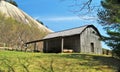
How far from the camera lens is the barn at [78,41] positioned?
159 feet

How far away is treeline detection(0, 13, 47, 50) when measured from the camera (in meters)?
85.1

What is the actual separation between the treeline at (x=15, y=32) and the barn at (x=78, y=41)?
103 feet

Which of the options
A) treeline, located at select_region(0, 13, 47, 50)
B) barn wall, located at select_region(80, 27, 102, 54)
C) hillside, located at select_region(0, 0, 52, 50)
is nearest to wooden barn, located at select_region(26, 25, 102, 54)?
barn wall, located at select_region(80, 27, 102, 54)

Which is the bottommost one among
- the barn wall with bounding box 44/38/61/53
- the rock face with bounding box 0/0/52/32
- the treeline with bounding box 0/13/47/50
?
the barn wall with bounding box 44/38/61/53

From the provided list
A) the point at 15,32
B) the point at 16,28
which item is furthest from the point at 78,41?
the point at 16,28

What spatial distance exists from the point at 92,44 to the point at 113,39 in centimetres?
1580

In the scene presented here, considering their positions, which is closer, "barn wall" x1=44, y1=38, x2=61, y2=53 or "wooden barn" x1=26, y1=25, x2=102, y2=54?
"wooden barn" x1=26, y1=25, x2=102, y2=54

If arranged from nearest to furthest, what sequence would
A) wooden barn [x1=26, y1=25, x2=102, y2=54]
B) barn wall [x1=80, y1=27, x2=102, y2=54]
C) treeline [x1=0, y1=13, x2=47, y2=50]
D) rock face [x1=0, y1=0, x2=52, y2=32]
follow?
wooden barn [x1=26, y1=25, x2=102, y2=54] < barn wall [x1=80, y1=27, x2=102, y2=54] < treeline [x1=0, y1=13, x2=47, y2=50] < rock face [x1=0, y1=0, x2=52, y2=32]

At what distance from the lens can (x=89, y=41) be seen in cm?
5084

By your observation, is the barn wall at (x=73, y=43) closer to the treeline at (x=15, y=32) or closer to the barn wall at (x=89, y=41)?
the barn wall at (x=89, y=41)

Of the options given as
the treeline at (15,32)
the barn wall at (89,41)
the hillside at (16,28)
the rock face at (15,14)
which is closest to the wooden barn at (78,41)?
the barn wall at (89,41)

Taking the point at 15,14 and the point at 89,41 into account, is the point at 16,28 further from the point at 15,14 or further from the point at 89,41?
the point at 89,41

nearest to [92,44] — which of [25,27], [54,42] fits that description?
[54,42]

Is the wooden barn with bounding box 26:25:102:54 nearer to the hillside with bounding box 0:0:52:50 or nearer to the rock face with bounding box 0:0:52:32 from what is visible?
the hillside with bounding box 0:0:52:50
